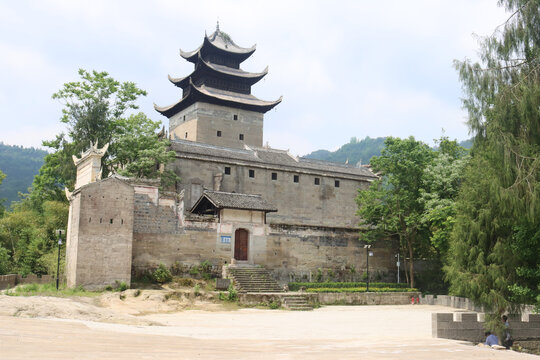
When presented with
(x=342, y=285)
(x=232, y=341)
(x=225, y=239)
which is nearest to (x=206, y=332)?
(x=232, y=341)

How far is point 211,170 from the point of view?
109 feet

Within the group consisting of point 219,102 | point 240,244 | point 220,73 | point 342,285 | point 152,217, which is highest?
point 220,73

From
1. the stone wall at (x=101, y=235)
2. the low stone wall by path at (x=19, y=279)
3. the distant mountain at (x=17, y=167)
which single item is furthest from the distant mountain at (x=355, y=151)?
the stone wall at (x=101, y=235)

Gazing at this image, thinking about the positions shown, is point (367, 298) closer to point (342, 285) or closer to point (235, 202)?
point (342, 285)

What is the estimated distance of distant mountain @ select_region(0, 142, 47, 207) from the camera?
279ft

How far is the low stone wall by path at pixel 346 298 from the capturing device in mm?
21109

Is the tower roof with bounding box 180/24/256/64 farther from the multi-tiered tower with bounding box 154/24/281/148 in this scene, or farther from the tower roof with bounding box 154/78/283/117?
the tower roof with bounding box 154/78/283/117

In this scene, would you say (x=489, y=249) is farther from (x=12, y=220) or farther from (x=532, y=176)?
(x=12, y=220)

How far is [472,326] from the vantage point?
532 inches

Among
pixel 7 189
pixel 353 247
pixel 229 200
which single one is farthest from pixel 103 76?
pixel 7 189

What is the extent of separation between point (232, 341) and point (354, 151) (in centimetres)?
13166

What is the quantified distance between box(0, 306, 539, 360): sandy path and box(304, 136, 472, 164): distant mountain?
369 ft

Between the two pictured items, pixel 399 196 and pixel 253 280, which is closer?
pixel 253 280

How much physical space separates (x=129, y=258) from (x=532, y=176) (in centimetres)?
1596
